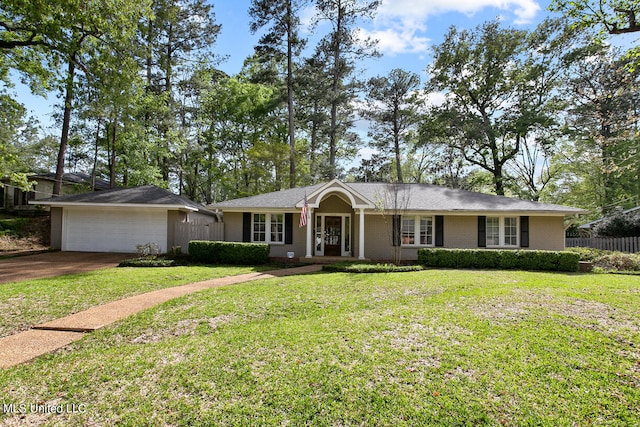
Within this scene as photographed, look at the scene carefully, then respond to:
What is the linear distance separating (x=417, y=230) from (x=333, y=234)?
389cm

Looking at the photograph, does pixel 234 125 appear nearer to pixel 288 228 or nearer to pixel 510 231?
pixel 288 228

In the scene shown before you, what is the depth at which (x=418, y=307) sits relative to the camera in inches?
260

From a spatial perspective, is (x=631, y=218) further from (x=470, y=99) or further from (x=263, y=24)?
(x=263, y=24)

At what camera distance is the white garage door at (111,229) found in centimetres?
1647

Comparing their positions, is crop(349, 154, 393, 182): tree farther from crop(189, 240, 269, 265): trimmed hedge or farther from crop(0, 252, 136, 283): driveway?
crop(0, 252, 136, 283): driveway

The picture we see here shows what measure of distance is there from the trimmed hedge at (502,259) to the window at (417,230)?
8.01ft

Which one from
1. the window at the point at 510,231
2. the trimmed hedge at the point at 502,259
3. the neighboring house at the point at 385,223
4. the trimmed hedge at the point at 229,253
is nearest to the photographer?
the trimmed hedge at the point at 502,259

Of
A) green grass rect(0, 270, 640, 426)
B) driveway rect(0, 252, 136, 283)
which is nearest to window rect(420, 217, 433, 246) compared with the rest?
green grass rect(0, 270, 640, 426)

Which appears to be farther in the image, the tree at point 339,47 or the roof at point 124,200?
the tree at point 339,47

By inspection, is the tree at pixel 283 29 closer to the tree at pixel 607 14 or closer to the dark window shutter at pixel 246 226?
the dark window shutter at pixel 246 226

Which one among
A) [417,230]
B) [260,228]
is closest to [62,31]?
[260,228]

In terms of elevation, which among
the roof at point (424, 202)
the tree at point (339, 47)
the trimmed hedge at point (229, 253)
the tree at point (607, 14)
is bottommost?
the trimmed hedge at point (229, 253)

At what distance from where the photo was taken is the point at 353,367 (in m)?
4.16

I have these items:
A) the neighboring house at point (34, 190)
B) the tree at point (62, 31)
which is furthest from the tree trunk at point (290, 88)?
the neighboring house at point (34, 190)
